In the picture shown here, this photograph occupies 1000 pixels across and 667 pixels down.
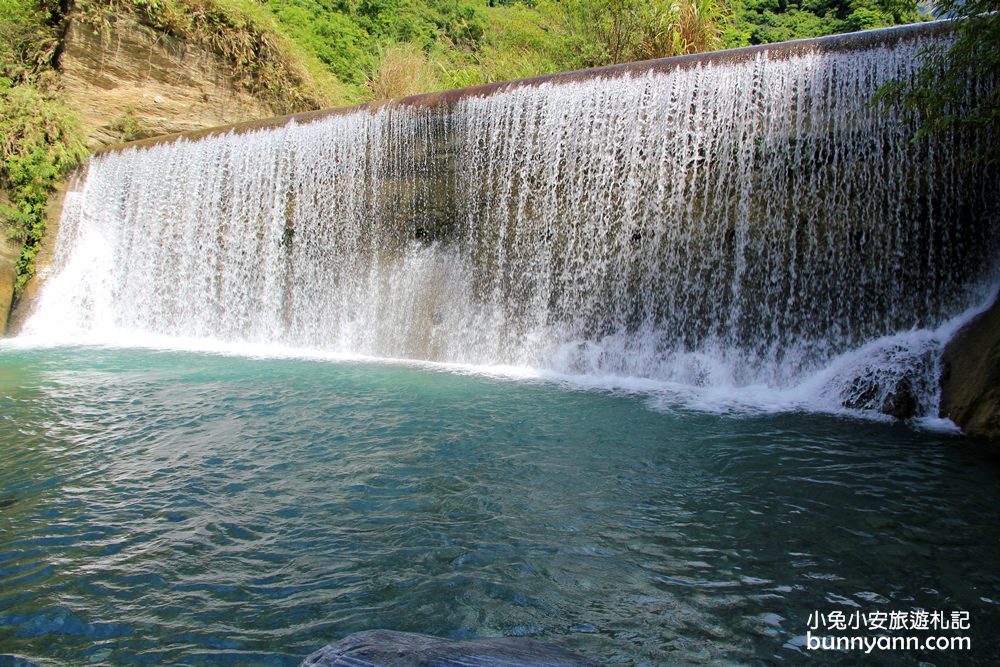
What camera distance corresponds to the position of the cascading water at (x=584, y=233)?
6508 millimetres

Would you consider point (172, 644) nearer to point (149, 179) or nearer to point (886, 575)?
point (886, 575)

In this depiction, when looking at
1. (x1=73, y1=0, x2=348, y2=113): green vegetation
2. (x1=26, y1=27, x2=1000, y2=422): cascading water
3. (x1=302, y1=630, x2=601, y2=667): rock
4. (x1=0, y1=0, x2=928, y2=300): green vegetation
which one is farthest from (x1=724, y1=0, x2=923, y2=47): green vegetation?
(x1=302, y1=630, x2=601, y2=667): rock

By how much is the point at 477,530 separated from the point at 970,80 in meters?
6.33

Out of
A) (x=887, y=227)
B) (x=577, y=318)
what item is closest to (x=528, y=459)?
(x=577, y=318)

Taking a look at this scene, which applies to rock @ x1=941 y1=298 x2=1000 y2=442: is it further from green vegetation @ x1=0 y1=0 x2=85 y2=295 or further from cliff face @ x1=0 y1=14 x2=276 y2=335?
green vegetation @ x1=0 y1=0 x2=85 y2=295

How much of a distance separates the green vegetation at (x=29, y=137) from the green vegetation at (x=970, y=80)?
12742mm

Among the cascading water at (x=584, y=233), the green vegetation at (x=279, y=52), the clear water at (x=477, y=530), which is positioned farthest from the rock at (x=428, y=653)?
the green vegetation at (x=279, y=52)

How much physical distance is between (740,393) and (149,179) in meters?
10.2

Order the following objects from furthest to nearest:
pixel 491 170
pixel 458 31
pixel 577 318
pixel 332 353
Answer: pixel 458 31, pixel 332 353, pixel 491 170, pixel 577 318

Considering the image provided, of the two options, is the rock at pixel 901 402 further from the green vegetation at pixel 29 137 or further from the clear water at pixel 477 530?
the green vegetation at pixel 29 137

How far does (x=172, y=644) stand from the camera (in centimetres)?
225

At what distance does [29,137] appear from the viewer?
1137 cm

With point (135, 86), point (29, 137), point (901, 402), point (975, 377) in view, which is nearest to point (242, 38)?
point (135, 86)

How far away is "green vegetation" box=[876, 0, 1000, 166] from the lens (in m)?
4.80
